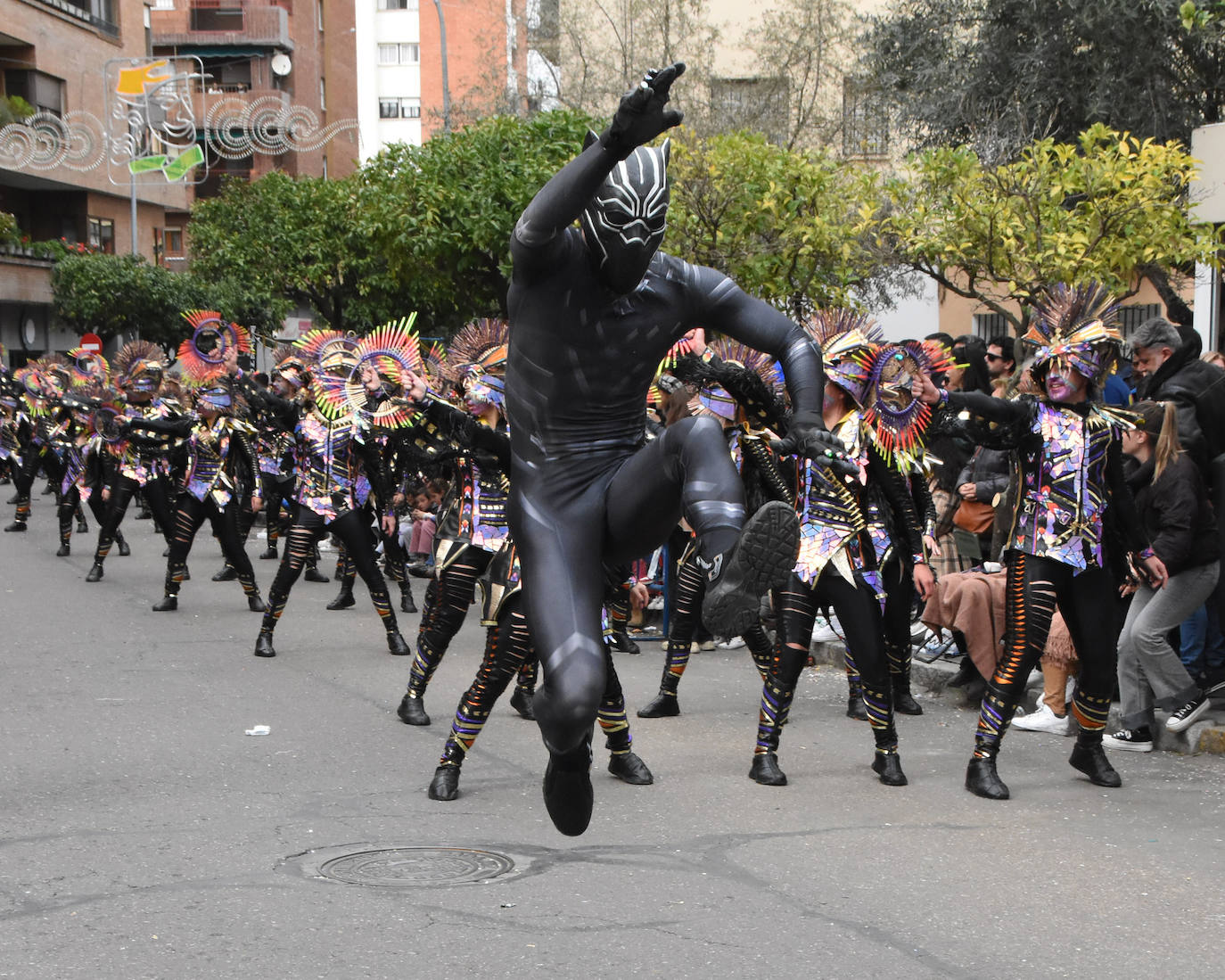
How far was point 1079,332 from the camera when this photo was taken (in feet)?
22.8

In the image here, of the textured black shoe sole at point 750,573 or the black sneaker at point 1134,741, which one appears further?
the black sneaker at point 1134,741

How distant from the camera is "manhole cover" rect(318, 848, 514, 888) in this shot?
18.5ft

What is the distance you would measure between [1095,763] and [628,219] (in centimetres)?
417

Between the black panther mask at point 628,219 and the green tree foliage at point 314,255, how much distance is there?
2723 cm

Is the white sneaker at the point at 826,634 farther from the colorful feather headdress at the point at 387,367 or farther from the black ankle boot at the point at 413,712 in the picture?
the colorful feather headdress at the point at 387,367

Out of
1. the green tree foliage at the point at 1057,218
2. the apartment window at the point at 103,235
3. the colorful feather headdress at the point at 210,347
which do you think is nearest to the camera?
the green tree foliage at the point at 1057,218

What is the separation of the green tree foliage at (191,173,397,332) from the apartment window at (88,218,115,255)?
24.3ft

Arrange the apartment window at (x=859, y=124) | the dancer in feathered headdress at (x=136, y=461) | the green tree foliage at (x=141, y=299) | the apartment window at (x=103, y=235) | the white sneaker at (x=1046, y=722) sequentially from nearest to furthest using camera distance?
the white sneaker at (x=1046, y=722) < the dancer in feathered headdress at (x=136, y=461) < the apartment window at (x=859, y=124) < the green tree foliage at (x=141, y=299) < the apartment window at (x=103, y=235)

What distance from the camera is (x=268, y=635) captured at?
11.1 meters

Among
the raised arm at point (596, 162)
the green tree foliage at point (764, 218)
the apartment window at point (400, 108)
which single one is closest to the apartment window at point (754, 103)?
the green tree foliage at point (764, 218)

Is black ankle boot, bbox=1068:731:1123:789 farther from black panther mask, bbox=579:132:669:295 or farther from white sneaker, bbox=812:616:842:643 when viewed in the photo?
black panther mask, bbox=579:132:669:295

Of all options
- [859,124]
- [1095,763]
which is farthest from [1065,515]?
[859,124]

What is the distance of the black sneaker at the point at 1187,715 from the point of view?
7.88 metres

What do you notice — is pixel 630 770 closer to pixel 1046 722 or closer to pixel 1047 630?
pixel 1047 630
